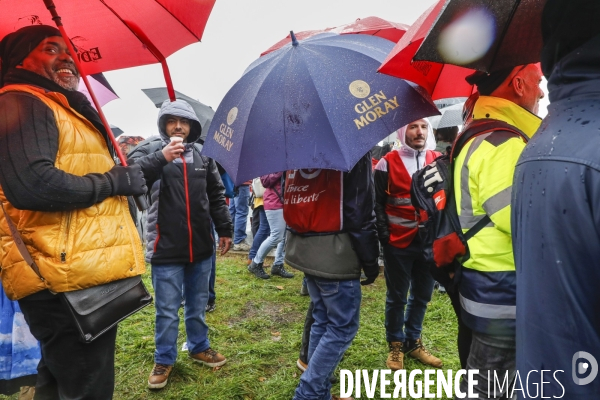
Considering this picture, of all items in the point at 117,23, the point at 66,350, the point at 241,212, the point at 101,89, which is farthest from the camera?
the point at 241,212

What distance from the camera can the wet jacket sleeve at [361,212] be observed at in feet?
8.16

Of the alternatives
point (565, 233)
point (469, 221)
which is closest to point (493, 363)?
point (469, 221)

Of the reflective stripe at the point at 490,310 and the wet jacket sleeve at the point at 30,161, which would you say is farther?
the reflective stripe at the point at 490,310

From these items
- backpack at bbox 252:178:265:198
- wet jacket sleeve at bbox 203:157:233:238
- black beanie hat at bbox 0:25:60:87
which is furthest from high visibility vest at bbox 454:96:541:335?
backpack at bbox 252:178:265:198

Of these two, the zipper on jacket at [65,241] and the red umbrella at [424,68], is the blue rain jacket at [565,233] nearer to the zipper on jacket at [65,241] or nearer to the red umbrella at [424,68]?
the red umbrella at [424,68]

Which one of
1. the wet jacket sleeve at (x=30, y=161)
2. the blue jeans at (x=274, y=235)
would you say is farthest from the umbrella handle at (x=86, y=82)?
the blue jeans at (x=274, y=235)

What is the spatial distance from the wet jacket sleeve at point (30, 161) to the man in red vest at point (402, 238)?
7.67 ft

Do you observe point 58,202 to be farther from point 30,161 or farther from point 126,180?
point 126,180

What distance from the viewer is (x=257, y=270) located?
638cm

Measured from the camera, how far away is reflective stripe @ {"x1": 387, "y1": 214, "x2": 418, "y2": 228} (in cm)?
322

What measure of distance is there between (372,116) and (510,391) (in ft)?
5.01

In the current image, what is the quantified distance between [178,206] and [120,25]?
55.1 inches

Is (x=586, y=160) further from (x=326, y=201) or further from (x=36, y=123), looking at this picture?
(x=36, y=123)

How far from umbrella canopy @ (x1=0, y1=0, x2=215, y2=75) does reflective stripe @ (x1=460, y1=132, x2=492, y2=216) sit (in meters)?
1.53
